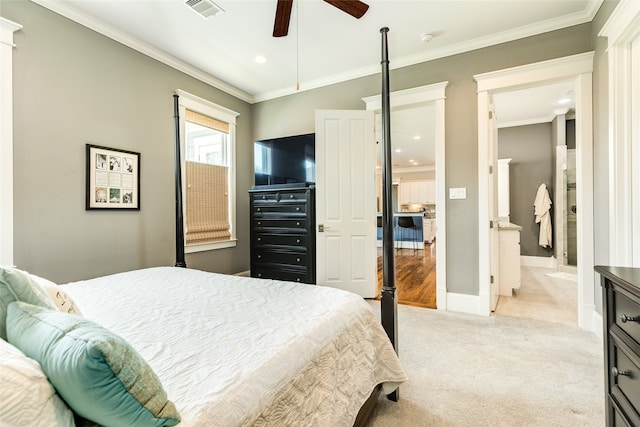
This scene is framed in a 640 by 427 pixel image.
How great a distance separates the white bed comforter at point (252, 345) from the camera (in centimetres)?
71

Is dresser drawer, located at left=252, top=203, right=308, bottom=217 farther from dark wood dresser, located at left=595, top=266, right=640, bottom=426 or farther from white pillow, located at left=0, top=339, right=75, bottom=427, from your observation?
white pillow, located at left=0, top=339, right=75, bottom=427

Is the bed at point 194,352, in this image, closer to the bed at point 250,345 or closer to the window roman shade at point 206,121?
the bed at point 250,345

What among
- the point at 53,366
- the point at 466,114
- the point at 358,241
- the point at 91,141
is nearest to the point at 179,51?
the point at 91,141

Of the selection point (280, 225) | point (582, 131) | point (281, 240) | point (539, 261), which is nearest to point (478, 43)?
point (582, 131)

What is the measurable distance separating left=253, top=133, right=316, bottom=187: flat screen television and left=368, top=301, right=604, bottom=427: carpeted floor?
6.73 ft

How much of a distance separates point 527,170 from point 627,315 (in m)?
5.42

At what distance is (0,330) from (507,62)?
379cm

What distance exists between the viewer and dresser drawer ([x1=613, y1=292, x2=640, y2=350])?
829 mm

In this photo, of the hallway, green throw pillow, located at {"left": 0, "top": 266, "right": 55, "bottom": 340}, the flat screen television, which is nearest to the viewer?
green throw pillow, located at {"left": 0, "top": 266, "right": 55, "bottom": 340}

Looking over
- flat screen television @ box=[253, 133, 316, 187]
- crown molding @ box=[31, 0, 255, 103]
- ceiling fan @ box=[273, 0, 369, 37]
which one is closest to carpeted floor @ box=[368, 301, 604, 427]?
flat screen television @ box=[253, 133, 316, 187]

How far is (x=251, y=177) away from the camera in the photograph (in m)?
4.29

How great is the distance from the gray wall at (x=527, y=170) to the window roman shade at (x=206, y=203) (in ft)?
17.0

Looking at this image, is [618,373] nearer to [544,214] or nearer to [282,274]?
[282,274]

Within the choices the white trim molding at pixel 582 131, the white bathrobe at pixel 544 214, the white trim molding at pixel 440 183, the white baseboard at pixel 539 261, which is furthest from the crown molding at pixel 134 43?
the white baseboard at pixel 539 261
